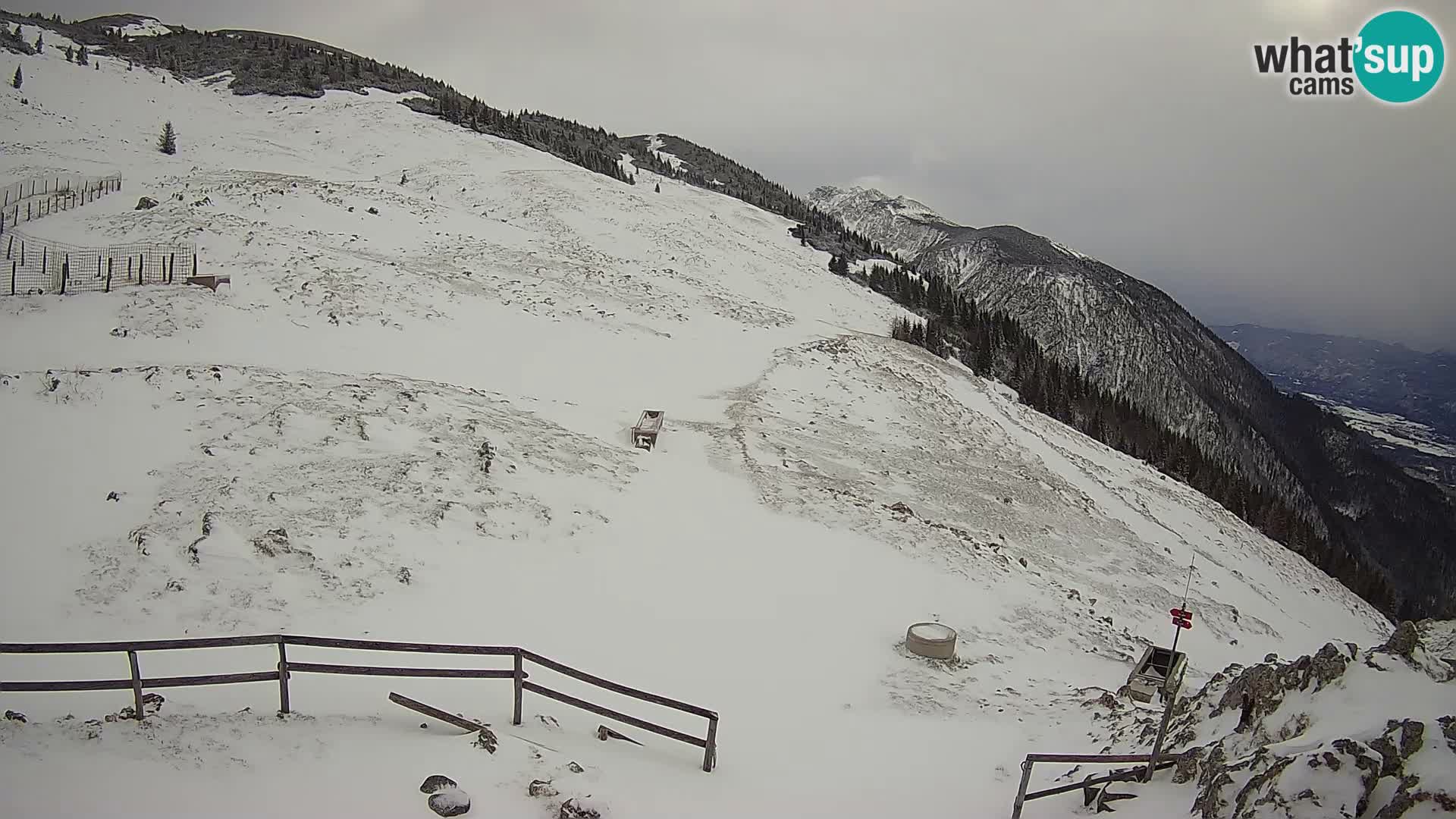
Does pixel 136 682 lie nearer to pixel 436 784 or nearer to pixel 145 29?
pixel 436 784

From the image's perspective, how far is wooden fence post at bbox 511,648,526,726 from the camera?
7688 mm

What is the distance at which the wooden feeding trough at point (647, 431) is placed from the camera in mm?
20453

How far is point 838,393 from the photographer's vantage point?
2975 cm

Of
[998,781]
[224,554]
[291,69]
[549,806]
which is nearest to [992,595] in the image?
[998,781]

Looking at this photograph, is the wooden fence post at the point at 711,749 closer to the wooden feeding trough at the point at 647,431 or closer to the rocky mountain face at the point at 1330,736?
the rocky mountain face at the point at 1330,736

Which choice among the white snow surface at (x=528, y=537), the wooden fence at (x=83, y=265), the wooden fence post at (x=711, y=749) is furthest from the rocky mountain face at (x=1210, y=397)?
the wooden fence post at (x=711, y=749)

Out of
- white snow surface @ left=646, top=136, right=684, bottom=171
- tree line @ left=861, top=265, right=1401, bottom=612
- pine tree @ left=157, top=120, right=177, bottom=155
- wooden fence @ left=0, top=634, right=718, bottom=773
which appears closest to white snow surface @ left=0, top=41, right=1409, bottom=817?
wooden fence @ left=0, top=634, right=718, bottom=773

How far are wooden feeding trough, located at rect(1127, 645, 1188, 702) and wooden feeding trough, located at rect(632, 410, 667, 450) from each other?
12750mm

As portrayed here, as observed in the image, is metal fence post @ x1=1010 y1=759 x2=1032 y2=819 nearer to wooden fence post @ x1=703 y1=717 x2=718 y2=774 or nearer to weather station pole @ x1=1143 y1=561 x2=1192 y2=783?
weather station pole @ x1=1143 y1=561 x2=1192 y2=783

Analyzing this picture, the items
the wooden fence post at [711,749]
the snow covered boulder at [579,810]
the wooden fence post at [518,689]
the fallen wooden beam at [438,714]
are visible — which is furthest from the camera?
the wooden fence post at [711,749]

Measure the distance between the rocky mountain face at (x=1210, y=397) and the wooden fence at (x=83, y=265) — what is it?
8928 centimetres

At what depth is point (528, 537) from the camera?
14.0 meters

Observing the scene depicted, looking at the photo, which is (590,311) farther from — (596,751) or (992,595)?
(596,751)

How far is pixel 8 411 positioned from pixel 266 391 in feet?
13.4
